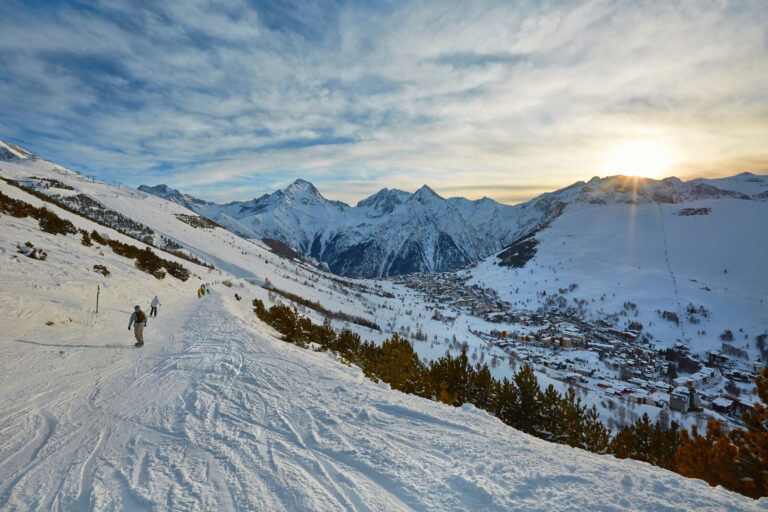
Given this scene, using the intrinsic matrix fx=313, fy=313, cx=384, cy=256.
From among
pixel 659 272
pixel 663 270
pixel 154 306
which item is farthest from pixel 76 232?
pixel 663 270

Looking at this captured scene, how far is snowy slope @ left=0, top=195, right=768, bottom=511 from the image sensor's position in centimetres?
389

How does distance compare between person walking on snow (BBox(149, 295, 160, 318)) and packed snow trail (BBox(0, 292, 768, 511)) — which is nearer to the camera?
packed snow trail (BBox(0, 292, 768, 511))

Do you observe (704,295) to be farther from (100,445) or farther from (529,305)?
(100,445)

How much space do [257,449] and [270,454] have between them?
0.28 m

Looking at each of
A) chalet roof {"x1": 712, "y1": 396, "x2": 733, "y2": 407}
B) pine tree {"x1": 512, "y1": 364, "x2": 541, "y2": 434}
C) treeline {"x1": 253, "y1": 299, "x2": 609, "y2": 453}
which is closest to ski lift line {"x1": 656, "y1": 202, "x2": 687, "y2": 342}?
chalet roof {"x1": 712, "y1": 396, "x2": 733, "y2": 407}

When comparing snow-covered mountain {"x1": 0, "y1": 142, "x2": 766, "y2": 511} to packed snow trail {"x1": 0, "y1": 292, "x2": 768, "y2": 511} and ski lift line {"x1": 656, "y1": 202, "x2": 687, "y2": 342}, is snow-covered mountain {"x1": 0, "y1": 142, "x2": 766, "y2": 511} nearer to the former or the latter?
packed snow trail {"x1": 0, "y1": 292, "x2": 768, "y2": 511}

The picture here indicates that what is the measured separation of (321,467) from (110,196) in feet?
311

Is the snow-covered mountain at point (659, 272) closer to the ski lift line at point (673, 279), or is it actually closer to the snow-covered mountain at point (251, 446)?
the ski lift line at point (673, 279)

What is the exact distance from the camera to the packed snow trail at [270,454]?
3875 mm

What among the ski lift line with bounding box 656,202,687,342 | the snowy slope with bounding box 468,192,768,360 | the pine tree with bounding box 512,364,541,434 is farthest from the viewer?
the snowy slope with bounding box 468,192,768,360

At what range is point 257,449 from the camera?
16.4 ft

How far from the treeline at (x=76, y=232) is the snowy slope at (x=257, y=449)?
1606cm

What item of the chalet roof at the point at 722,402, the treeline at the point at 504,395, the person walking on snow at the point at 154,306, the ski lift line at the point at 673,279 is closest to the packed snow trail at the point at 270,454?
the treeline at the point at 504,395

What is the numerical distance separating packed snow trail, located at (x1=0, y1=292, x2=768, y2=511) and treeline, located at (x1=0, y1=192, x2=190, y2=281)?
18806mm
